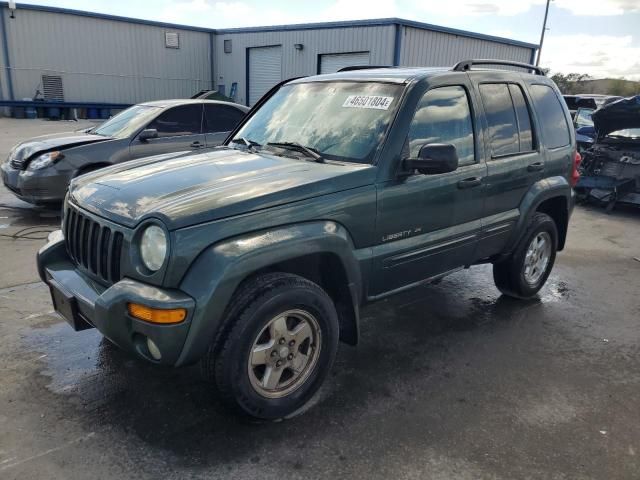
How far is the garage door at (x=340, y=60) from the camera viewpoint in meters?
19.8

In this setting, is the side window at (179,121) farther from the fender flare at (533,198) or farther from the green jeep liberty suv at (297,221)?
the fender flare at (533,198)

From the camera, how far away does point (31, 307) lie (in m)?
4.36

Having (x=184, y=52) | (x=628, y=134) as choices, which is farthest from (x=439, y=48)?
(x=184, y=52)

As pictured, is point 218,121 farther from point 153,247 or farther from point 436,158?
point 153,247

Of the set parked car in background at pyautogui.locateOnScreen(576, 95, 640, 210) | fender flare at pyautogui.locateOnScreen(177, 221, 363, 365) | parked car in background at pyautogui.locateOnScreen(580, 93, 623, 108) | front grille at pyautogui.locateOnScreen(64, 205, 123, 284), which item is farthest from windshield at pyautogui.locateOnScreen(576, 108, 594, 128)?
front grille at pyautogui.locateOnScreen(64, 205, 123, 284)

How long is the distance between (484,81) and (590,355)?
223 cm

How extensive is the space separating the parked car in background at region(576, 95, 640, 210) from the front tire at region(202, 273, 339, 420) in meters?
7.71

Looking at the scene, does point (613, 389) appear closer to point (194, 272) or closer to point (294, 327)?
point (294, 327)

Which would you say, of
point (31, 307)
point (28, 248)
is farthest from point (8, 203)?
point (31, 307)

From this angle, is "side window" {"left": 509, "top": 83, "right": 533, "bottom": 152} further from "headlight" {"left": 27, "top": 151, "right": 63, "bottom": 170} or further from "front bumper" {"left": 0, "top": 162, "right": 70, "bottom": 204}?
"headlight" {"left": 27, "top": 151, "right": 63, "bottom": 170}

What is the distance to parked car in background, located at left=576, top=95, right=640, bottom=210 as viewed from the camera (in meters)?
8.81

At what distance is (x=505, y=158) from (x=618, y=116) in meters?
5.91

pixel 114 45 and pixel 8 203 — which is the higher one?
pixel 114 45

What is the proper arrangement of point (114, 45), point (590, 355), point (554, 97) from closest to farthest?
point (590, 355)
point (554, 97)
point (114, 45)
